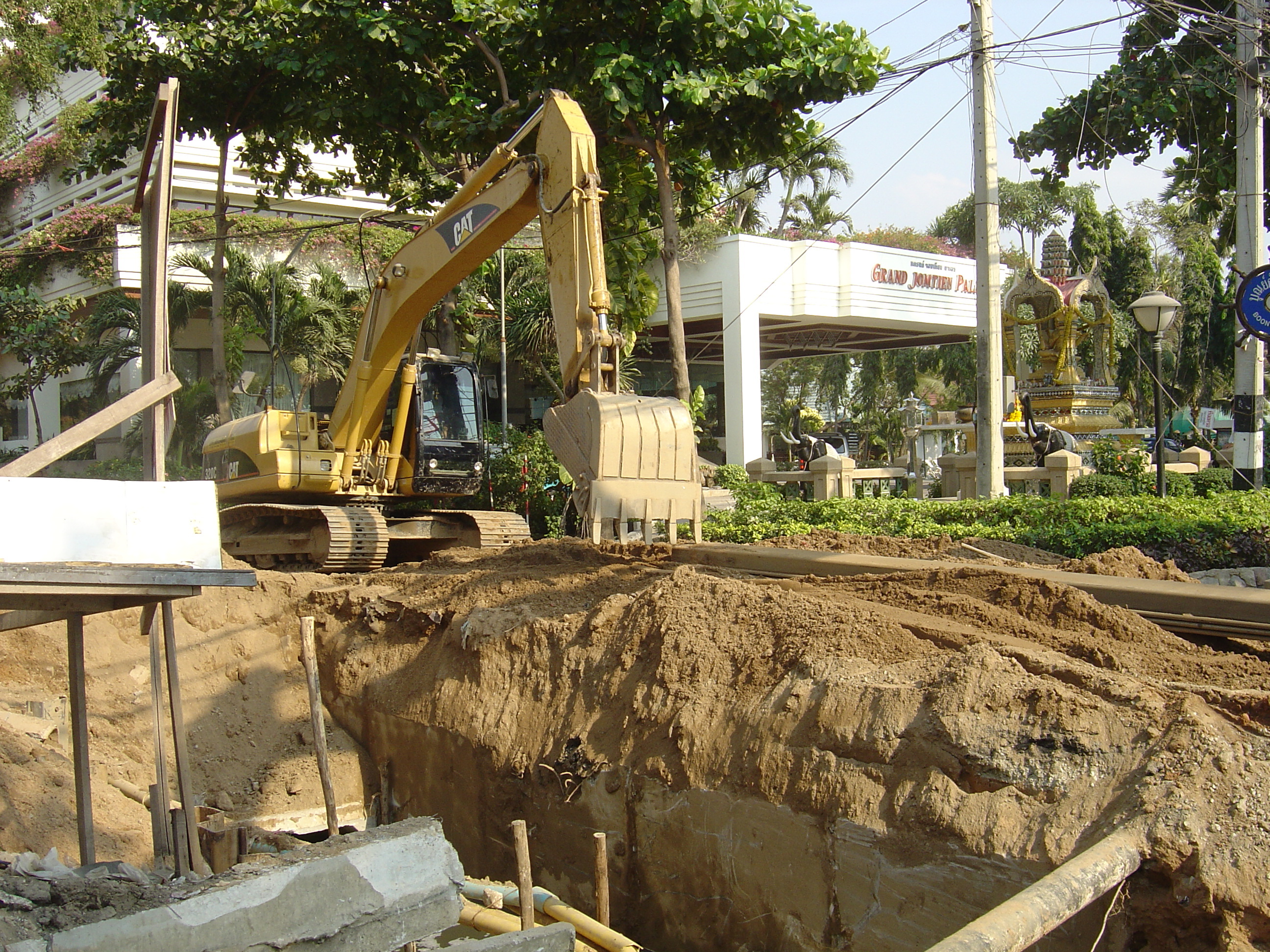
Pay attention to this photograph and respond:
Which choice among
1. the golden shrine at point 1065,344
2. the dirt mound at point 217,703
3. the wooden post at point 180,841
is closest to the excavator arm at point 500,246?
the dirt mound at point 217,703

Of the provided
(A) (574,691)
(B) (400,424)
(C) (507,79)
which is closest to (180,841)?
(A) (574,691)

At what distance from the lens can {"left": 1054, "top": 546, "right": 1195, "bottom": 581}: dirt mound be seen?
757 centimetres

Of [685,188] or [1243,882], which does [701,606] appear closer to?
[1243,882]

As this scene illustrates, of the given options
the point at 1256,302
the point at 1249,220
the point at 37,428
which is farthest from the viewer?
the point at 37,428

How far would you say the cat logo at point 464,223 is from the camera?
9.66m

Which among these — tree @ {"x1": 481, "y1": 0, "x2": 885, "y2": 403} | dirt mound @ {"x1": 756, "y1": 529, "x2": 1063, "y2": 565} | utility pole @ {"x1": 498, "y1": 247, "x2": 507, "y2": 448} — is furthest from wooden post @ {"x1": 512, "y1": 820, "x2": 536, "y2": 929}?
utility pole @ {"x1": 498, "y1": 247, "x2": 507, "y2": 448}

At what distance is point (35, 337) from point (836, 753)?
70.2 ft

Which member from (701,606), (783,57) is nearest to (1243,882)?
(701,606)

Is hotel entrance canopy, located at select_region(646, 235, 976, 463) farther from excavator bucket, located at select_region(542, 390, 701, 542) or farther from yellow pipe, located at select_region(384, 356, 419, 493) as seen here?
excavator bucket, located at select_region(542, 390, 701, 542)

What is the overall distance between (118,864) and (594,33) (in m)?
11.4

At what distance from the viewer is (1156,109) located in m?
14.0

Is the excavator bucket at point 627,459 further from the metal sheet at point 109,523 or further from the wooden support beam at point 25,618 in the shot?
the metal sheet at point 109,523

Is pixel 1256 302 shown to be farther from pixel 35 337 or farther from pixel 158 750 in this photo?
pixel 35 337

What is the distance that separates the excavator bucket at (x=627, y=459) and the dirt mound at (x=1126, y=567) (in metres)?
2.90
